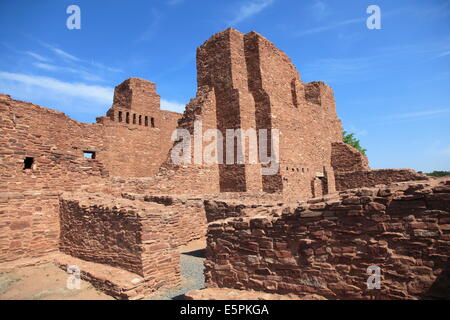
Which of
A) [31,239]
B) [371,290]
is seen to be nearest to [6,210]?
[31,239]

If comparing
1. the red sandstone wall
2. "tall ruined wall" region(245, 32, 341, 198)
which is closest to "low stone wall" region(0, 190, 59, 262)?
"tall ruined wall" region(245, 32, 341, 198)

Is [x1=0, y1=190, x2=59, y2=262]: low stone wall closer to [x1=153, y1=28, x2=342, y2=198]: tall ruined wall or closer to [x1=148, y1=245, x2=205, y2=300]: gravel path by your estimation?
[x1=148, y1=245, x2=205, y2=300]: gravel path

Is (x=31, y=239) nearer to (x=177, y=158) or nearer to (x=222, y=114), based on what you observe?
(x=177, y=158)

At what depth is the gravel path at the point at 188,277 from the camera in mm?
5731

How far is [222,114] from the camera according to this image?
543 inches

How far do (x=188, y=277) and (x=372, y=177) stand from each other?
16269mm

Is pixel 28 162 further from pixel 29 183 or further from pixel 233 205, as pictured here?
pixel 233 205

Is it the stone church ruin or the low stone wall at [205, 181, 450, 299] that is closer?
the low stone wall at [205, 181, 450, 299]

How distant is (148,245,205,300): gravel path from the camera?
5.73m

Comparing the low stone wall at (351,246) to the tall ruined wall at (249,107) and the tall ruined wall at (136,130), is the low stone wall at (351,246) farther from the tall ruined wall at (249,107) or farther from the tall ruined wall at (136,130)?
the tall ruined wall at (136,130)

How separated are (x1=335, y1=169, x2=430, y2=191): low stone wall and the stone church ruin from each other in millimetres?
86

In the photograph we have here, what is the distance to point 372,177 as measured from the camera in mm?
18734

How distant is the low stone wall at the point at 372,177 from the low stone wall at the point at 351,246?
16.3 meters
